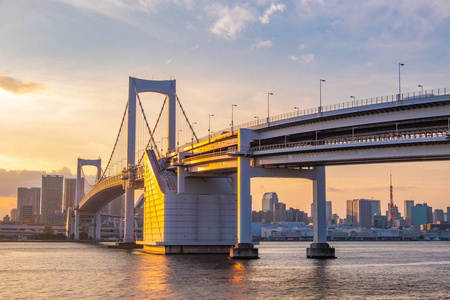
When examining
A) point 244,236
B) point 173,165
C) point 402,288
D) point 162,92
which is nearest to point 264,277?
point 402,288

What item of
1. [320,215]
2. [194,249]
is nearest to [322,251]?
[320,215]

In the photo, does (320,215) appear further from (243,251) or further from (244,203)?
(243,251)

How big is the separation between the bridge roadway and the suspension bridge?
0.30ft

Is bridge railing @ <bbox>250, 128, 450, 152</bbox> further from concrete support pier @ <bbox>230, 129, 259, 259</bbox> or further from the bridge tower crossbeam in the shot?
the bridge tower crossbeam

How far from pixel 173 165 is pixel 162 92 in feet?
101

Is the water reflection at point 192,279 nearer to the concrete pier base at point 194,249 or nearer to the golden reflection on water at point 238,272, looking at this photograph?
the golden reflection on water at point 238,272

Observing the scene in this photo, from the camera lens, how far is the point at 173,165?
96.6 metres

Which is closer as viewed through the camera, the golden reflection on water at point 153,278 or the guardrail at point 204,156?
the golden reflection on water at point 153,278

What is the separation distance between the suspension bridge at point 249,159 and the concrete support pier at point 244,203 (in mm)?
112

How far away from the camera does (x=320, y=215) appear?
255 feet

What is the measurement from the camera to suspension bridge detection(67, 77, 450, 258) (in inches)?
2359

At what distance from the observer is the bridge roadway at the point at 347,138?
58.2m

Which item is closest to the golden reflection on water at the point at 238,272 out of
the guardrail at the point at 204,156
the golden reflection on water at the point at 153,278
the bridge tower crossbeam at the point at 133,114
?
the golden reflection on water at the point at 153,278

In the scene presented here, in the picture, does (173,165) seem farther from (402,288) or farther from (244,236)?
(402,288)
